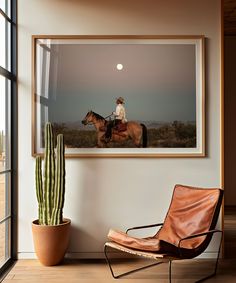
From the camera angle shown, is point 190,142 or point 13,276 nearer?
point 13,276

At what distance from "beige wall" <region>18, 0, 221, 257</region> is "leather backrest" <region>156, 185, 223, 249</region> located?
289 millimetres

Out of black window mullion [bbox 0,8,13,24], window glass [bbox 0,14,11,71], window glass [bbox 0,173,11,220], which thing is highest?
black window mullion [bbox 0,8,13,24]

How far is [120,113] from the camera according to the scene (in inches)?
154

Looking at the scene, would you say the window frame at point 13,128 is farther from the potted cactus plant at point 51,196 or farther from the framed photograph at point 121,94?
the potted cactus plant at point 51,196

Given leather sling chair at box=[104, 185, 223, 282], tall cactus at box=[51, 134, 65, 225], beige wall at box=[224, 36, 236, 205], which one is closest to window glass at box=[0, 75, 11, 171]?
tall cactus at box=[51, 134, 65, 225]

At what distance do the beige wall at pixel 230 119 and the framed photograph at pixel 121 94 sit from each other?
9.80 ft

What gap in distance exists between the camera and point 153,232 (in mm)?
3916

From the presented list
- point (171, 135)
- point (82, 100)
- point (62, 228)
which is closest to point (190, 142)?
point (171, 135)

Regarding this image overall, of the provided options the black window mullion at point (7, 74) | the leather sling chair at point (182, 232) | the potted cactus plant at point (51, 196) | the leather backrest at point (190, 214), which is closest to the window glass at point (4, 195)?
the potted cactus plant at point (51, 196)

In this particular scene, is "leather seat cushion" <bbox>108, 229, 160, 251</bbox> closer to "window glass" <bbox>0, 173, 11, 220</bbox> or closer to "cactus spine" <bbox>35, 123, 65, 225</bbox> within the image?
"cactus spine" <bbox>35, 123, 65, 225</bbox>

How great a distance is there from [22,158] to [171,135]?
5.29 ft

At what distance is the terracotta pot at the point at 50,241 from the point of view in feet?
11.6

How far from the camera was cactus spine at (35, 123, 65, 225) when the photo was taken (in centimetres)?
360

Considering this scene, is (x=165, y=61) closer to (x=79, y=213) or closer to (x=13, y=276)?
(x=79, y=213)
